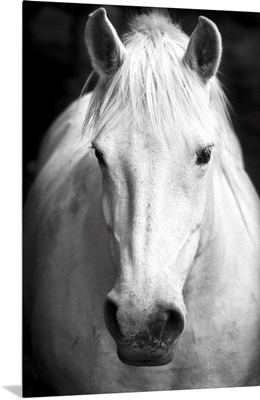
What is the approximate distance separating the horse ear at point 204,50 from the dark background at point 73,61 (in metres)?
0.54

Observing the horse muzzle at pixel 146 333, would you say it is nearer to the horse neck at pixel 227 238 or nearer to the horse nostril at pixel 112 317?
the horse nostril at pixel 112 317

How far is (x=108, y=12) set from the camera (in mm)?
2152

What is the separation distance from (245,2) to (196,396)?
1.28 m

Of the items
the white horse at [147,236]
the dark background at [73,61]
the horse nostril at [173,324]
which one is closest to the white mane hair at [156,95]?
the white horse at [147,236]

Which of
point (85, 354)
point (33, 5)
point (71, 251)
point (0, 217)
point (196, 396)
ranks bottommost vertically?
point (196, 396)

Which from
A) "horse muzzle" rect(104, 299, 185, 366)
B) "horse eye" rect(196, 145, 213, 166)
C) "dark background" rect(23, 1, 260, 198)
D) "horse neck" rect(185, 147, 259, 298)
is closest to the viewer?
"horse muzzle" rect(104, 299, 185, 366)

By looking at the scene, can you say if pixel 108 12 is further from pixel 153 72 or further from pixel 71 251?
pixel 71 251

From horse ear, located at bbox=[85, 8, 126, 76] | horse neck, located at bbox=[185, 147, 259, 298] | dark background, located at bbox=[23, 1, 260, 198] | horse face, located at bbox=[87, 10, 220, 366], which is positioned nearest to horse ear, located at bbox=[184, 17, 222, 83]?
horse face, located at bbox=[87, 10, 220, 366]

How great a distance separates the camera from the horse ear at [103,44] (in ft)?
5.18

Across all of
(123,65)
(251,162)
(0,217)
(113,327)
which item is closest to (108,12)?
(123,65)

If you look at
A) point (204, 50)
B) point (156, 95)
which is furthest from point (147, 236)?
point (204, 50)

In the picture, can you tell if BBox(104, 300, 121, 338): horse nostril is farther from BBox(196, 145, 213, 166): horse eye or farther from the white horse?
BBox(196, 145, 213, 166): horse eye

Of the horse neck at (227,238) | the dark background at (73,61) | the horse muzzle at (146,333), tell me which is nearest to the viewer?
the horse muzzle at (146,333)

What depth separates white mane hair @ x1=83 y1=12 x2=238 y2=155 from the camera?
1.54m
